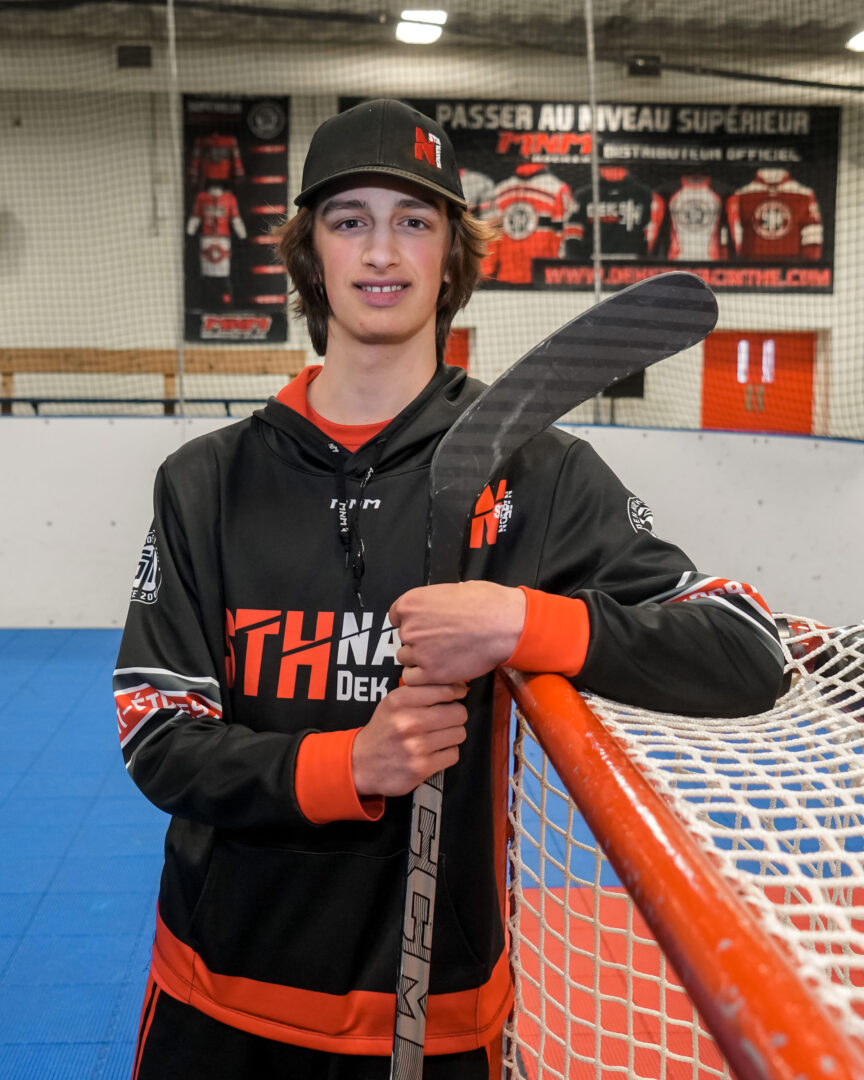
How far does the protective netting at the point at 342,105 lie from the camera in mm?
6352

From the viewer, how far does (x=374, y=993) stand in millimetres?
844

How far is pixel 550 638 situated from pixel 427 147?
0.54 m

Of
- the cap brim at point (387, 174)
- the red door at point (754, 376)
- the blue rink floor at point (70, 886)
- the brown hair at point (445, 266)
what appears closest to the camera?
the cap brim at point (387, 174)

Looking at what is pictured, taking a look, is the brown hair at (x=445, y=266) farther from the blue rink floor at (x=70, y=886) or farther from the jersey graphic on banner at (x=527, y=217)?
the jersey graphic on banner at (x=527, y=217)

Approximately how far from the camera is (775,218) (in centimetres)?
687

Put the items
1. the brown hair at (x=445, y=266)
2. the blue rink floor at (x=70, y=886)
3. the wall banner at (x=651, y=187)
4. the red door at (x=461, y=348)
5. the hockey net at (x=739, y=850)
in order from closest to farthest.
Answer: the hockey net at (x=739, y=850) → the brown hair at (x=445, y=266) → the blue rink floor at (x=70, y=886) → the wall banner at (x=651, y=187) → the red door at (x=461, y=348)

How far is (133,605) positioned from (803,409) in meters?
7.55

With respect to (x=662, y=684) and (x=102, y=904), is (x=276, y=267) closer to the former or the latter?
(x=102, y=904)

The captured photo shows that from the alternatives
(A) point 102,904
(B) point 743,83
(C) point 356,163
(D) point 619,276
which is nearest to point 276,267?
(D) point 619,276

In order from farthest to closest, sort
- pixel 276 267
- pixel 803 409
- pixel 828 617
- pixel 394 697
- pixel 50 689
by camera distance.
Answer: pixel 803 409
pixel 276 267
pixel 828 617
pixel 50 689
pixel 394 697

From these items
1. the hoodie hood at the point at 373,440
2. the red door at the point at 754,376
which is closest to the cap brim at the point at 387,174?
the hoodie hood at the point at 373,440

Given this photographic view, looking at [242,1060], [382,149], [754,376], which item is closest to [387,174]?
[382,149]

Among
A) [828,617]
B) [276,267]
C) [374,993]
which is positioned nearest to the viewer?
[374,993]

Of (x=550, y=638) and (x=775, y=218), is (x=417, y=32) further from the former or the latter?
(x=550, y=638)
